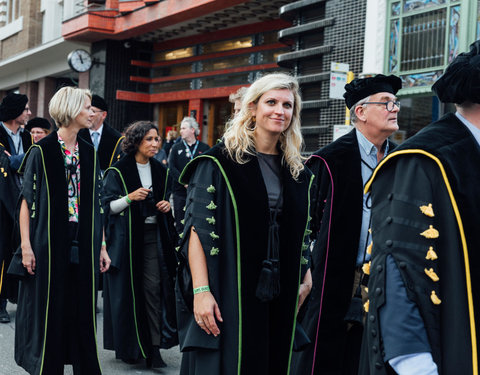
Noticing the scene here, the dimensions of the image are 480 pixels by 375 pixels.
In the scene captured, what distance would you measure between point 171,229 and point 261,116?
108 inches

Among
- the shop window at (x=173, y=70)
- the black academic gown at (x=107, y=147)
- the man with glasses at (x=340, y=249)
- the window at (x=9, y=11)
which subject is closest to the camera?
the man with glasses at (x=340, y=249)

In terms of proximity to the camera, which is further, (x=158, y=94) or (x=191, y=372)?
(x=158, y=94)

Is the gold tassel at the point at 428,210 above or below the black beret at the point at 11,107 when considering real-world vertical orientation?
below

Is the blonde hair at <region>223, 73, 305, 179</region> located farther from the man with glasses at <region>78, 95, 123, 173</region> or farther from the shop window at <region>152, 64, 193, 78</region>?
the shop window at <region>152, 64, 193, 78</region>

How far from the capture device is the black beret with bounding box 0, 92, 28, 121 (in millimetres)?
7516

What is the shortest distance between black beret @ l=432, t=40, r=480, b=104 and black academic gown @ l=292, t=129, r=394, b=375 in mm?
1933

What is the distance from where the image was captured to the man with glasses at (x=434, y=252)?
7.18ft

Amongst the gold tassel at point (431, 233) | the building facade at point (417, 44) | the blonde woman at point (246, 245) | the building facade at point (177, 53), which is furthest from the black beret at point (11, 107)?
the building facade at point (177, 53)

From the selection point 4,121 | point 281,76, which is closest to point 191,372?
point 281,76

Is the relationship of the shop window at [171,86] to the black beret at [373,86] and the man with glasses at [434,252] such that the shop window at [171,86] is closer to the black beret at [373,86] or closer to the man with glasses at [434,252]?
the black beret at [373,86]

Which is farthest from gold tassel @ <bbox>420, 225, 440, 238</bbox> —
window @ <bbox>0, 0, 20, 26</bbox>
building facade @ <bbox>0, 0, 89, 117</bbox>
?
window @ <bbox>0, 0, 20, 26</bbox>

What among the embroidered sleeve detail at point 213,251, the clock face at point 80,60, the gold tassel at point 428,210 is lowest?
the embroidered sleeve detail at point 213,251

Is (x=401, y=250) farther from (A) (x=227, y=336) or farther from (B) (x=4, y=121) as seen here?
(B) (x=4, y=121)

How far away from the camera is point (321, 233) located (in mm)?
4324
